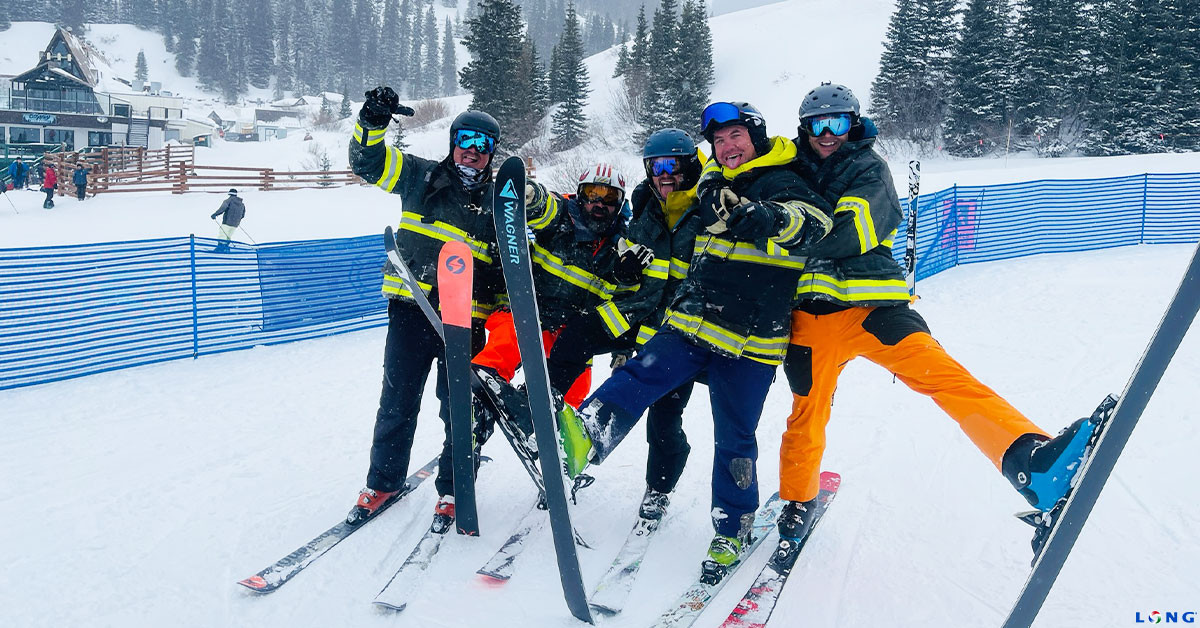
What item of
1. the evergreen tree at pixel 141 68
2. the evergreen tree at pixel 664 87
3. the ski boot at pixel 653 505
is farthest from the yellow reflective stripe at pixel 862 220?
the evergreen tree at pixel 141 68

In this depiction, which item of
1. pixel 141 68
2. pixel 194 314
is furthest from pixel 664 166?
pixel 141 68

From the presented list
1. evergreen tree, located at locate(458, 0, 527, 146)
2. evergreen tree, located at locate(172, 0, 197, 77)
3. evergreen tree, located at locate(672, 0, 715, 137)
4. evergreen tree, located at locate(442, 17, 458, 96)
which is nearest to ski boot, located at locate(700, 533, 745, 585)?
evergreen tree, located at locate(458, 0, 527, 146)

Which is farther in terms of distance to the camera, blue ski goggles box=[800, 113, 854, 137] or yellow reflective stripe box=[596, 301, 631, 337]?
yellow reflective stripe box=[596, 301, 631, 337]

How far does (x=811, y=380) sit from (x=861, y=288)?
1.53 ft

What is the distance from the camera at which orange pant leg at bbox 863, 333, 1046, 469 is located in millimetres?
2370

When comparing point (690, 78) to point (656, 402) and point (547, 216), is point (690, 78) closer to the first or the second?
point (547, 216)

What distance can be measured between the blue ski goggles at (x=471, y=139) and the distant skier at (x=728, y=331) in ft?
3.44

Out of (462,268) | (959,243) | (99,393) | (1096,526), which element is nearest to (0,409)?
(99,393)

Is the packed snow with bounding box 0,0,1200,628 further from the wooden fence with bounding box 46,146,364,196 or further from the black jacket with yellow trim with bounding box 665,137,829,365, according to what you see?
the wooden fence with bounding box 46,146,364,196

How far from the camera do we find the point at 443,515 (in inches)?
133

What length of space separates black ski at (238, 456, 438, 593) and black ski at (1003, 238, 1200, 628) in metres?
2.76

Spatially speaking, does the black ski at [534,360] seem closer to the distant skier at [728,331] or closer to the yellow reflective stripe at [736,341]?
the distant skier at [728,331]

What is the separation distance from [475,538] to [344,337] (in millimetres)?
5256

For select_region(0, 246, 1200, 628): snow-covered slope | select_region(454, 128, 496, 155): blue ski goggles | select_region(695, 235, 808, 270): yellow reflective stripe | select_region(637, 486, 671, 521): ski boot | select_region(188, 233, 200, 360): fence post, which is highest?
select_region(454, 128, 496, 155): blue ski goggles
